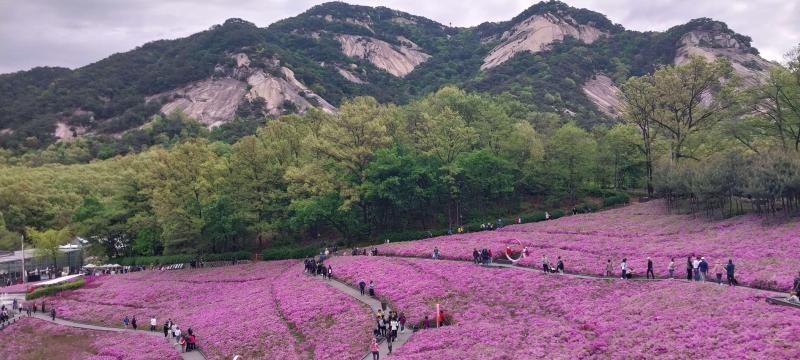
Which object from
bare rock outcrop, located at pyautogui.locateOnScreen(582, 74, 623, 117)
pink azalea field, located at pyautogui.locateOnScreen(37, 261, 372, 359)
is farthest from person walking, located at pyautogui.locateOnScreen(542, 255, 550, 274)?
bare rock outcrop, located at pyautogui.locateOnScreen(582, 74, 623, 117)

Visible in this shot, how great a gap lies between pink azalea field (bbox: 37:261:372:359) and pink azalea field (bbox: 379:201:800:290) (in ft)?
44.1

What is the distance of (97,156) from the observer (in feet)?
532

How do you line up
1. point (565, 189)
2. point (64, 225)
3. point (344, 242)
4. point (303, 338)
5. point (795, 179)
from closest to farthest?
point (303, 338)
point (795, 179)
point (344, 242)
point (565, 189)
point (64, 225)

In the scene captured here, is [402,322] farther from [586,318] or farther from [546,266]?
[546,266]

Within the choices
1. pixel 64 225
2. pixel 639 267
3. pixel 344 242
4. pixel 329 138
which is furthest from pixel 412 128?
pixel 64 225

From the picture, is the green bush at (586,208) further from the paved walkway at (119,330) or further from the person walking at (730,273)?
the paved walkway at (119,330)

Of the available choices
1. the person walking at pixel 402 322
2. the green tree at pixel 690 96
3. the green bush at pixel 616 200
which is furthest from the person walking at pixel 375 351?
the green tree at pixel 690 96

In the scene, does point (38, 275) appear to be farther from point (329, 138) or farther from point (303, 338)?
point (303, 338)

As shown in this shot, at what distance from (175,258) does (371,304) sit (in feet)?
140

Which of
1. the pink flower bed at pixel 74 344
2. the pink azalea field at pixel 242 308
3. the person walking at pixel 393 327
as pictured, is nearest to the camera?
the person walking at pixel 393 327

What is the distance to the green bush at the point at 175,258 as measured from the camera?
68.2 metres

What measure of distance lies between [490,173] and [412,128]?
1637 centimetres

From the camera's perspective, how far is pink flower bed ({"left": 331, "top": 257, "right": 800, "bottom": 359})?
74.8 ft

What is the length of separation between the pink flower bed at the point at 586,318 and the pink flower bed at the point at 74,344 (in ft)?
60.1
